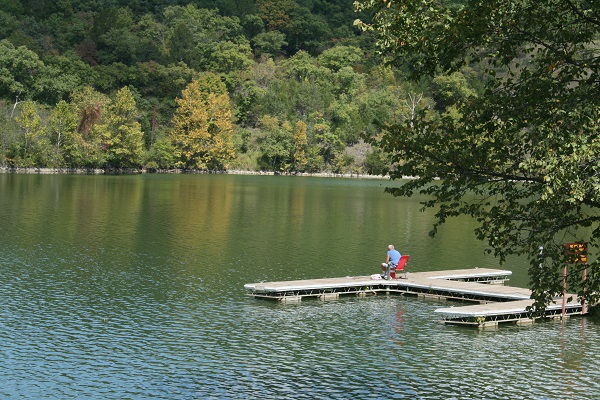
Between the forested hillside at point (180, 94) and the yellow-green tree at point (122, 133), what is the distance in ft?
0.53

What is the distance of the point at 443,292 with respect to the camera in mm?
28375

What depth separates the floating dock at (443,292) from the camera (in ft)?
80.0

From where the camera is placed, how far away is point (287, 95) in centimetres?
12225

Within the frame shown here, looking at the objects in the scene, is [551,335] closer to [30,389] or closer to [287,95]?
[30,389]

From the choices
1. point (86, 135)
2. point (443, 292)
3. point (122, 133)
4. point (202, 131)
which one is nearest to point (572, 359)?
point (443, 292)

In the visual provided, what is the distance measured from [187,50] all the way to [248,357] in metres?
112

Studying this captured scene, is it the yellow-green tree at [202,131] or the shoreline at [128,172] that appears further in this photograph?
the yellow-green tree at [202,131]

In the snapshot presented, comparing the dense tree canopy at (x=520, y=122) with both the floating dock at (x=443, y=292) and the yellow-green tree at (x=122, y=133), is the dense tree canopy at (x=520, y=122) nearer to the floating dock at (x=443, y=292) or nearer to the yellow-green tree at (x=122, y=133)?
the floating dock at (x=443, y=292)

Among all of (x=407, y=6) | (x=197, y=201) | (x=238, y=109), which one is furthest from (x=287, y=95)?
(x=407, y=6)

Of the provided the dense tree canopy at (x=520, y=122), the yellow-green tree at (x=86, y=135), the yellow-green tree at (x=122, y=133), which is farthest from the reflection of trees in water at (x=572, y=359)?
the yellow-green tree at (x=122, y=133)

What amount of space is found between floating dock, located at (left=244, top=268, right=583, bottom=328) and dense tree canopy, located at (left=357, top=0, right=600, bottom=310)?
1038cm

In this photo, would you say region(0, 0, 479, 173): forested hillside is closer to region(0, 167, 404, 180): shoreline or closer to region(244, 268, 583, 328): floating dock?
region(0, 167, 404, 180): shoreline

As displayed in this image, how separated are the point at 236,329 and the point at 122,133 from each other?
77.1 m

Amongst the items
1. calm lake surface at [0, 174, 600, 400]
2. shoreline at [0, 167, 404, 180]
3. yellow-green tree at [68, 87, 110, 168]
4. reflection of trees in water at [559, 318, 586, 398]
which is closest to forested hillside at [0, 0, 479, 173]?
yellow-green tree at [68, 87, 110, 168]
